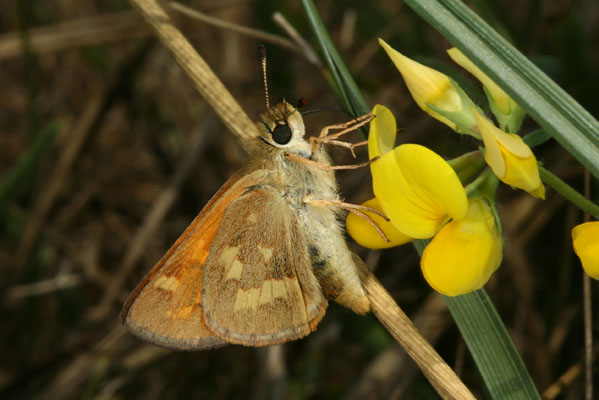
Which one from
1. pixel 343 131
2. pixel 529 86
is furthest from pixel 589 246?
pixel 343 131

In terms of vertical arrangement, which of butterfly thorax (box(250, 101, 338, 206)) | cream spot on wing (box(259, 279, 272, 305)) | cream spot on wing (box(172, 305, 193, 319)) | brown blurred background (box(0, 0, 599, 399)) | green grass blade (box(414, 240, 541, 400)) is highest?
butterfly thorax (box(250, 101, 338, 206))

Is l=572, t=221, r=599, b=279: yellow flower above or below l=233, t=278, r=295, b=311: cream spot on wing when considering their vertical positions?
above

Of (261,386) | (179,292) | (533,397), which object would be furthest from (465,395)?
(261,386)

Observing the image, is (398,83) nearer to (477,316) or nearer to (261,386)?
(261,386)

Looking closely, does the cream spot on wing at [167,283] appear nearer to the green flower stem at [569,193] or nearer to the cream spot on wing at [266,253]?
the cream spot on wing at [266,253]

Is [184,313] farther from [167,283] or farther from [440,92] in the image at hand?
[440,92]

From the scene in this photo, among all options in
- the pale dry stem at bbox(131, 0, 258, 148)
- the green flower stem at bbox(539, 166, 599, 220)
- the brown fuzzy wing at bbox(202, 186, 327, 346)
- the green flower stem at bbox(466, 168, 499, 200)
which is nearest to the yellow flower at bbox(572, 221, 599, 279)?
the green flower stem at bbox(539, 166, 599, 220)

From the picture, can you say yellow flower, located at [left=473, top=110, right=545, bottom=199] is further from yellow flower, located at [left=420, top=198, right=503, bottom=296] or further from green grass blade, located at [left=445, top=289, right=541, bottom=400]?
green grass blade, located at [left=445, top=289, right=541, bottom=400]
